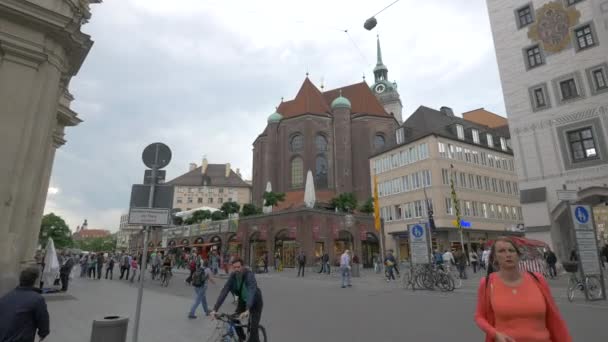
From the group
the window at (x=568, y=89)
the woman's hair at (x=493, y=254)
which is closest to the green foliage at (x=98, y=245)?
the window at (x=568, y=89)

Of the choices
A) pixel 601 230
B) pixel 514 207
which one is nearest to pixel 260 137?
pixel 514 207

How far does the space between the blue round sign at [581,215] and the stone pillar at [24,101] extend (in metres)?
16.8

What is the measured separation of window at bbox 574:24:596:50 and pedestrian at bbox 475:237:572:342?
2723cm

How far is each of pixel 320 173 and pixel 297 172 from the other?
11.2ft

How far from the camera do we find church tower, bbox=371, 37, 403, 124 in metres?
79.1

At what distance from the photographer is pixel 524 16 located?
86.1 feet

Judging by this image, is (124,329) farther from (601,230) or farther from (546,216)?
(601,230)

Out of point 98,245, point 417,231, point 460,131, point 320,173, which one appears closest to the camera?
point 417,231

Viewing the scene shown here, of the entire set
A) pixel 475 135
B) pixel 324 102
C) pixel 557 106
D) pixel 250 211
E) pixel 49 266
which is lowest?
pixel 49 266

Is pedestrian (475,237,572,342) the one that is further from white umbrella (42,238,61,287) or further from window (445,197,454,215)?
window (445,197,454,215)

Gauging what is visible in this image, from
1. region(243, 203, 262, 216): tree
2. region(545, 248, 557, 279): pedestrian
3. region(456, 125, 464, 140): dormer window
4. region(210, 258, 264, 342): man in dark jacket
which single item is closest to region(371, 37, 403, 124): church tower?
region(456, 125, 464, 140): dormer window

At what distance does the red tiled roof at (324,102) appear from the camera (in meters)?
55.5

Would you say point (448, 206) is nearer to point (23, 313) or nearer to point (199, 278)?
point (199, 278)

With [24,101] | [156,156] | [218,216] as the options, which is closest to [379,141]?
[218,216]
